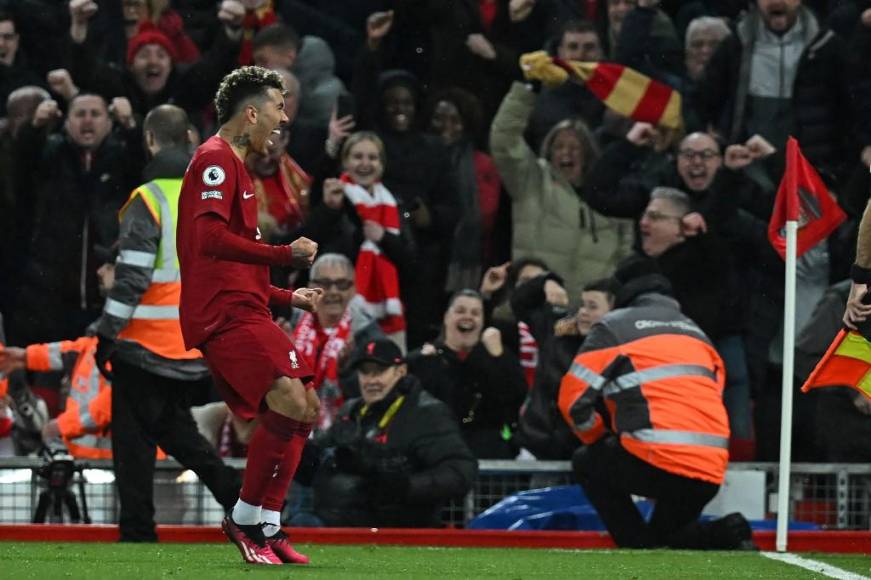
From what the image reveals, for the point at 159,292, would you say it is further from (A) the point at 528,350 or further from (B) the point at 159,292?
(A) the point at 528,350

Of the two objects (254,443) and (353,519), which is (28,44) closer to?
(353,519)

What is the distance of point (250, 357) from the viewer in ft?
28.6

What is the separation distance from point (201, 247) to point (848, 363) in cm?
305

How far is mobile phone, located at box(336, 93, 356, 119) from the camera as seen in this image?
14.7 meters

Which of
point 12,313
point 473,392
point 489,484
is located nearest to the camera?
point 489,484

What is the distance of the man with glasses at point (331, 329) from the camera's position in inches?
527

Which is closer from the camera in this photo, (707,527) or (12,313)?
(707,527)

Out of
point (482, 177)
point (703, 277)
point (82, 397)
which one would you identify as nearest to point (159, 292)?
point (82, 397)

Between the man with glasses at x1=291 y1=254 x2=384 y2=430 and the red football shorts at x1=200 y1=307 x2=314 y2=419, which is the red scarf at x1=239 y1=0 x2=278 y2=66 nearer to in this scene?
the man with glasses at x1=291 y1=254 x2=384 y2=430

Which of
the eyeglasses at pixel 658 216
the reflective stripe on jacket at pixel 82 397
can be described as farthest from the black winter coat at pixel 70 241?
the eyeglasses at pixel 658 216

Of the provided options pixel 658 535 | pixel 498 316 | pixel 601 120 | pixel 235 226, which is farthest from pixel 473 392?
pixel 235 226

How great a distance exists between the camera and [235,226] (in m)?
8.89

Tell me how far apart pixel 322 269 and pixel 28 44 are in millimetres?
3793

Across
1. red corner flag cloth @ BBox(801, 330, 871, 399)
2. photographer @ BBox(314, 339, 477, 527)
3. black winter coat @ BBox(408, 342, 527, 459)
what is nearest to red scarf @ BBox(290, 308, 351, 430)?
black winter coat @ BBox(408, 342, 527, 459)
